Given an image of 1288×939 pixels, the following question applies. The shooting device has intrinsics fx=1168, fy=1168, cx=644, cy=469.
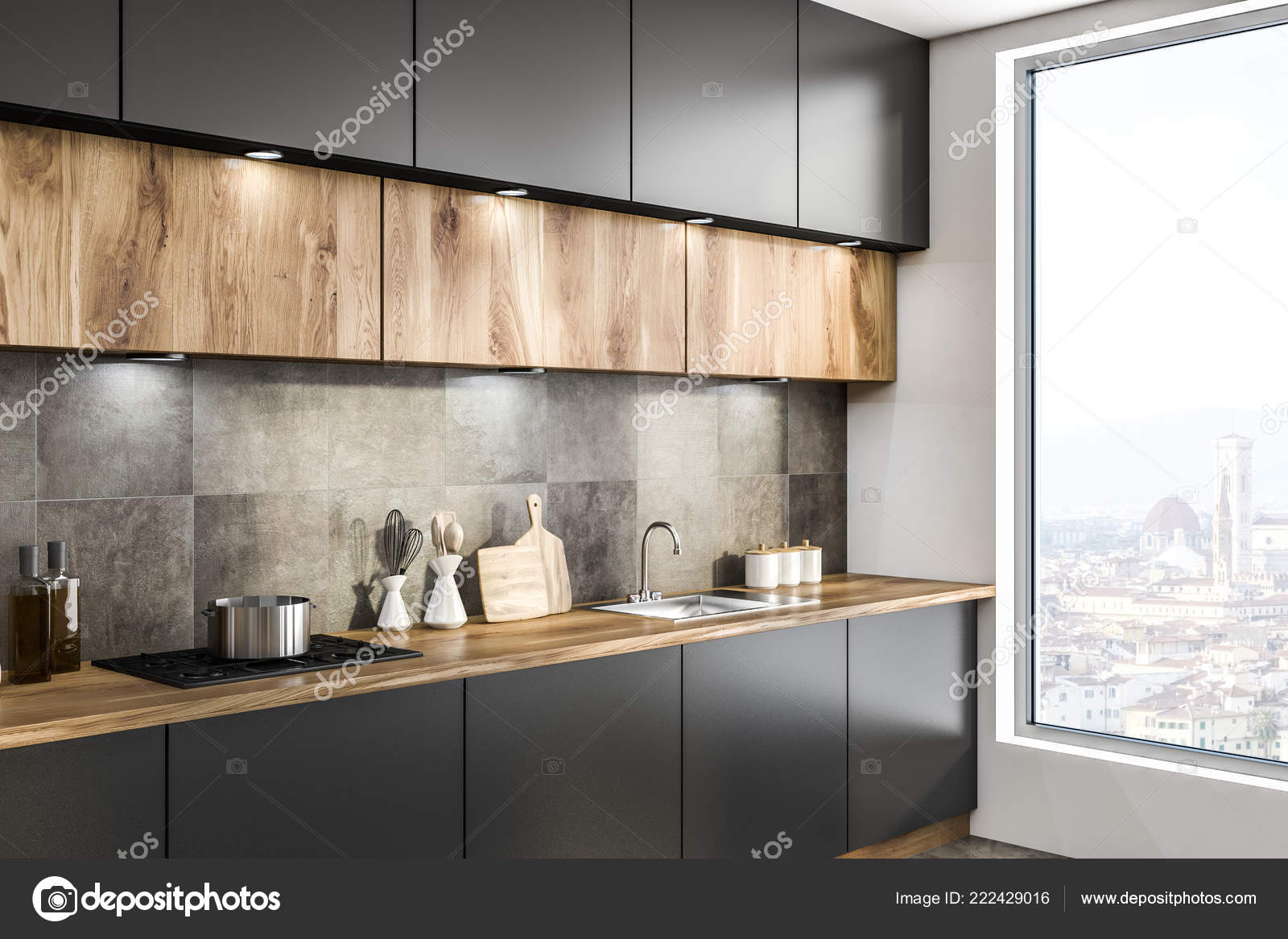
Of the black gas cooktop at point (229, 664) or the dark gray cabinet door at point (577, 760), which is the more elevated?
the black gas cooktop at point (229, 664)

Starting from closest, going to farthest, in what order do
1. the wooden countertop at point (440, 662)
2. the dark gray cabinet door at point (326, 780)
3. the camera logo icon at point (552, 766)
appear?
the wooden countertop at point (440, 662)
the dark gray cabinet door at point (326, 780)
the camera logo icon at point (552, 766)

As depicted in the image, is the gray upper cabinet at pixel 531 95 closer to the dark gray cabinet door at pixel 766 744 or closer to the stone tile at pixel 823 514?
the dark gray cabinet door at pixel 766 744

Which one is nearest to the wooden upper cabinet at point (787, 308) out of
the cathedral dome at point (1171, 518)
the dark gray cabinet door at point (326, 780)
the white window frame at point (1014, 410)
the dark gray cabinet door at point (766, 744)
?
the white window frame at point (1014, 410)

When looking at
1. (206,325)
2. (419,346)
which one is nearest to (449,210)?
(419,346)

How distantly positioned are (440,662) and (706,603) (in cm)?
136

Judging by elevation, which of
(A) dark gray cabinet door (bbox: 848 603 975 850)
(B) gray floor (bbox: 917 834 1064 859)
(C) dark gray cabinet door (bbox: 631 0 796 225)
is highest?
(C) dark gray cabinet door (bbox: 631 0 796 225)

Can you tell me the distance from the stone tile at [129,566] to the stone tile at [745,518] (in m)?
1.75

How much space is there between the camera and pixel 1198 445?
3439mm

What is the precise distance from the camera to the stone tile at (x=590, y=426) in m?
3.37

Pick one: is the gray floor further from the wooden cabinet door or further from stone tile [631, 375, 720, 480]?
the wooden cabinet door

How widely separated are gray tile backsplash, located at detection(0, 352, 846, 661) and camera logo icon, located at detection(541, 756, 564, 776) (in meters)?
0.64

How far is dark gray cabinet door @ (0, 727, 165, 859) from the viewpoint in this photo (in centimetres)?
191

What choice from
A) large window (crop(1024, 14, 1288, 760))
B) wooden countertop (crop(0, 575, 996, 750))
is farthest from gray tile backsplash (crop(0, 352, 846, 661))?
large window (crop(1024, 14, 1288, 760))

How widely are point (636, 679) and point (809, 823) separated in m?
0.79
